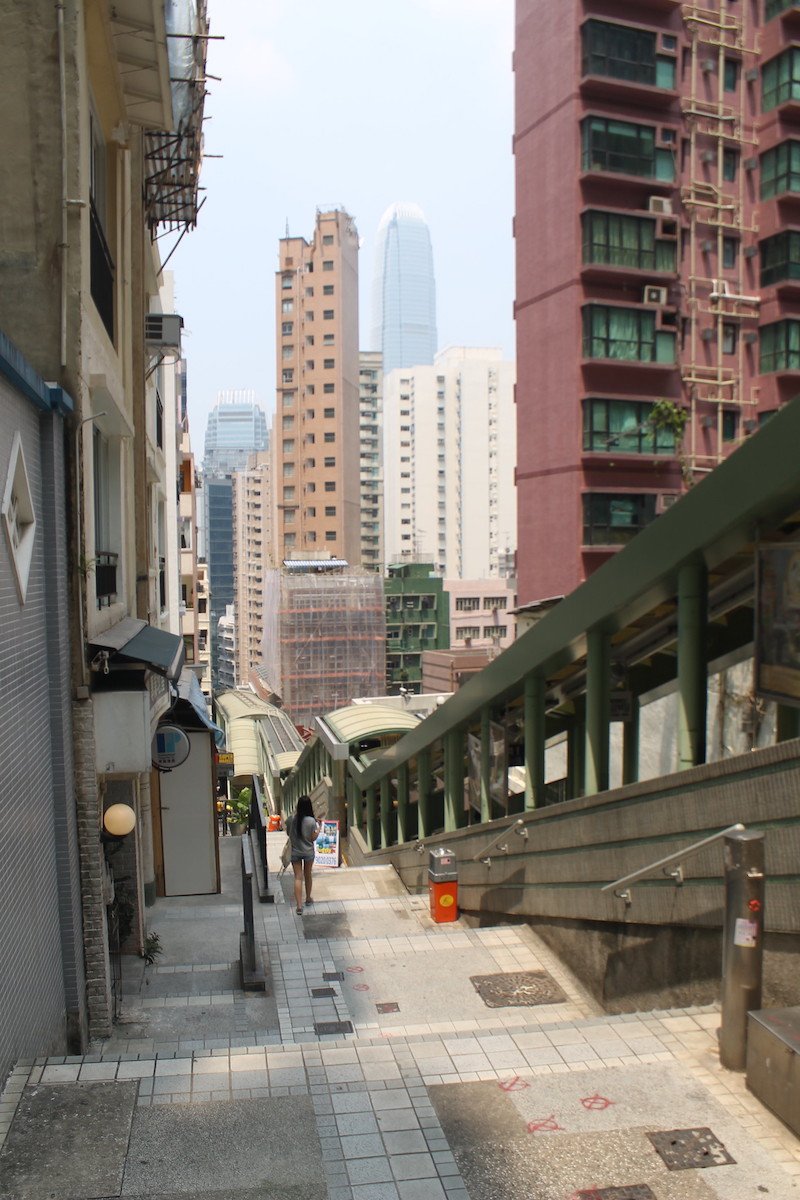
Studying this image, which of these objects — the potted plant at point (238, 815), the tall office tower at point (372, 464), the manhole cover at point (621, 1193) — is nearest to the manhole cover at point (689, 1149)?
the manhole cover at point (621, 1193)

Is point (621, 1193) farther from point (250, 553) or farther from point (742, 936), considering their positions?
point (250, 553)

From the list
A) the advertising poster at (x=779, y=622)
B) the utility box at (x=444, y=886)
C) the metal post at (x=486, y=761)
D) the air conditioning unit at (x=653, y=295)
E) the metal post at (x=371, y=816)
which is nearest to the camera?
the advertising poster at (x=779, y=622)

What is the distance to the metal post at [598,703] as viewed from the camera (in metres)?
7.74

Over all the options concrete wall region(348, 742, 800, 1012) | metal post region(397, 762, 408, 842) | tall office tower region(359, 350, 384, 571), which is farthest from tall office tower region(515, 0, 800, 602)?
tall office tower region(359, 350, 384, 571)

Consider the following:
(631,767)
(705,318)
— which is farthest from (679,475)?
(631,767)

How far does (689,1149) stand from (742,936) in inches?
38.4

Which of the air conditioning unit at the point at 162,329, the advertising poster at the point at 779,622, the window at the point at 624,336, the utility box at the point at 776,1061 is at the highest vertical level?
the window at the point at 624,336

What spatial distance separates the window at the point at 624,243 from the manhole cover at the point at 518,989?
28.6 meters

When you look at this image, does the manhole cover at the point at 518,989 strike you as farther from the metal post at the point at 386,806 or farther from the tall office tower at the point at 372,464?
Answer: the tall office tower at the point at 372,464

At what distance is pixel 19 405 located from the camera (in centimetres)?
589

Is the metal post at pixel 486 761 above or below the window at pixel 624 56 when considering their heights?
below

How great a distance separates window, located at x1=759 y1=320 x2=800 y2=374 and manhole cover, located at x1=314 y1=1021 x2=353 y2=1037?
33.3 metres

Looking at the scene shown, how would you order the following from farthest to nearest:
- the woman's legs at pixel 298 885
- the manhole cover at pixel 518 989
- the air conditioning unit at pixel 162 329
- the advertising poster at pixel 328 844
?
the advertising poster at pixel 328 844 < the air conditioning unit at pixel 162 329 < the woman's legs at pixel 298 885 < the manhole cover at pixel 518 989

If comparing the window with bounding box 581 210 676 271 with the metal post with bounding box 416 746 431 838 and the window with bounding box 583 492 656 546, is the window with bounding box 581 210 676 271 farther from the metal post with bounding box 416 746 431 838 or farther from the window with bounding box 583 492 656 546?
the metal post with bounding box 416 746 431 838
